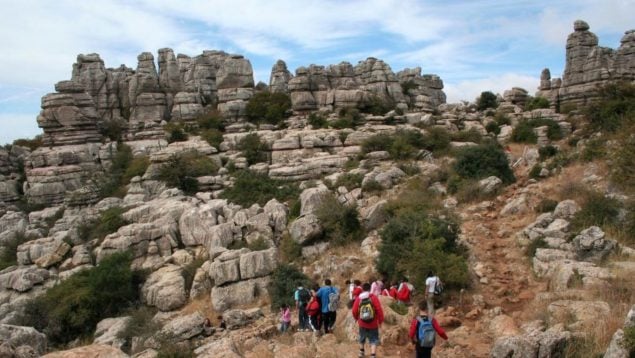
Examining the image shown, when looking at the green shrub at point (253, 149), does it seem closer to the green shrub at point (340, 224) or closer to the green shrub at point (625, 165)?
the green shrub at point (340, 224)

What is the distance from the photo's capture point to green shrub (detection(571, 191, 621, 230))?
37.3 ft

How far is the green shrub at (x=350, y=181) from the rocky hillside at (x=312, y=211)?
0.09 meters

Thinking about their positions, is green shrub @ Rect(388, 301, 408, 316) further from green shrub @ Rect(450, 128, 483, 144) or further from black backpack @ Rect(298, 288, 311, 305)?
green shrub @ Rect(450, 128, 483, 144)

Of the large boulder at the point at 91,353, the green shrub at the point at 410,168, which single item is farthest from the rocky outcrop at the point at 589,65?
the large boulder at the point at 91,353

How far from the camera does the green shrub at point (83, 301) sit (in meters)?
14.1

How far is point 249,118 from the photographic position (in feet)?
98.0

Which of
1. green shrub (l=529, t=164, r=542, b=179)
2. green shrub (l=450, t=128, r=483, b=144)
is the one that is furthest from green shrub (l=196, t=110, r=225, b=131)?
green shrub (l=529, t=164, r=542, b=179)

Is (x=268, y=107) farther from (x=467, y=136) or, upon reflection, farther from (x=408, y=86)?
(x=467, y=136)

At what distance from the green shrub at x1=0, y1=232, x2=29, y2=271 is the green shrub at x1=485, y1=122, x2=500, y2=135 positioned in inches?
877

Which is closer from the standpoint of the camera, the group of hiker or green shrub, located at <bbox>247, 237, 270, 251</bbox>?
the group of hiker

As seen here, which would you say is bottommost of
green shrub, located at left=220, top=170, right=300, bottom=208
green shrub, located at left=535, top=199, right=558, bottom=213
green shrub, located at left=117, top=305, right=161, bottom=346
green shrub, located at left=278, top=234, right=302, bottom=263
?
green shrub, located at left=117, top=305, right=161, bottom=346

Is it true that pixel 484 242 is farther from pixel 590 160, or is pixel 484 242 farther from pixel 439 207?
pixel 590 160

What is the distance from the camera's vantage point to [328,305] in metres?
8.96

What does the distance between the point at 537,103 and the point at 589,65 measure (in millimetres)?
3403
